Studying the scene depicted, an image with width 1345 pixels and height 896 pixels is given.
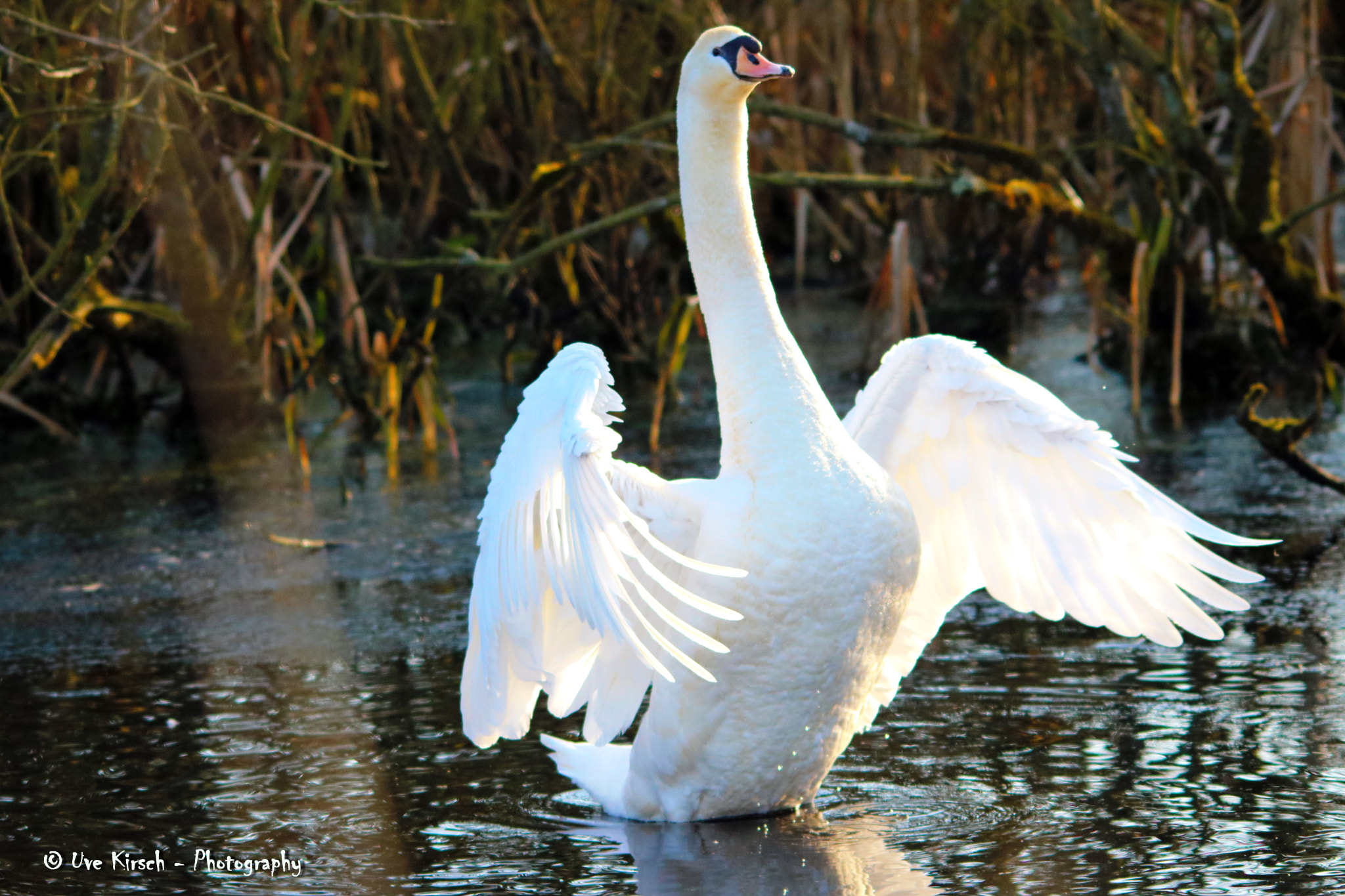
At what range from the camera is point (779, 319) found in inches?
179

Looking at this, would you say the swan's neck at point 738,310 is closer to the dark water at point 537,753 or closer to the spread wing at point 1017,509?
the spread wing at point 1017,509

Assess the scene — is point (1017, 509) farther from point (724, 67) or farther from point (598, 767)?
point (724, 67)

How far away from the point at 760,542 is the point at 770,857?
76 cm

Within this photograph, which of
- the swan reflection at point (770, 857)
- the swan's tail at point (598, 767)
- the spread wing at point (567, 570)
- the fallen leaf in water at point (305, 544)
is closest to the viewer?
the spread wing at point (567, 570)

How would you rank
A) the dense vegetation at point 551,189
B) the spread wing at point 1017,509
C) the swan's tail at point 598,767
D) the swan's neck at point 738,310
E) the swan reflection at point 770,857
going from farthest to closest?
the dense vegetation at point 551,189 → the spread wing at point 1017,509 → the swan's tail at point 598,767 → the swan's neck at point 738,310 → the swan reflection at point 770,857

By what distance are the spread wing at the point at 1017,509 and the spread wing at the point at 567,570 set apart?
82cm

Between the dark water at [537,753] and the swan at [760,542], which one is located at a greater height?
the swan at [760,542]

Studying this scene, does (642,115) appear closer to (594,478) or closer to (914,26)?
(914,26)

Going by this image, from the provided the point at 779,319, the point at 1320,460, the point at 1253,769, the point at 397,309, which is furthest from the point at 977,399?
the point at 397,309

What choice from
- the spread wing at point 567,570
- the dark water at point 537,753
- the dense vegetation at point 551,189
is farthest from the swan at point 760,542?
the dense vegetation at point 551,189

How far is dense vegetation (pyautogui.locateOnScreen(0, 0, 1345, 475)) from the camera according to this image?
9039 mm

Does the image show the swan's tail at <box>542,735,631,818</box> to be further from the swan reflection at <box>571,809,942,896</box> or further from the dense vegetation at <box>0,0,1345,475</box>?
the dense vegetation at <box>0,0,1345,475</box>

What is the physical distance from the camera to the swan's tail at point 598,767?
450cm

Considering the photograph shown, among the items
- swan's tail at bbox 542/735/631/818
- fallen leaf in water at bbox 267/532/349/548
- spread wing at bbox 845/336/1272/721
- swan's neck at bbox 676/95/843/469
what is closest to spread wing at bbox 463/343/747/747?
swan's tail at bbox 542/735/631/818
